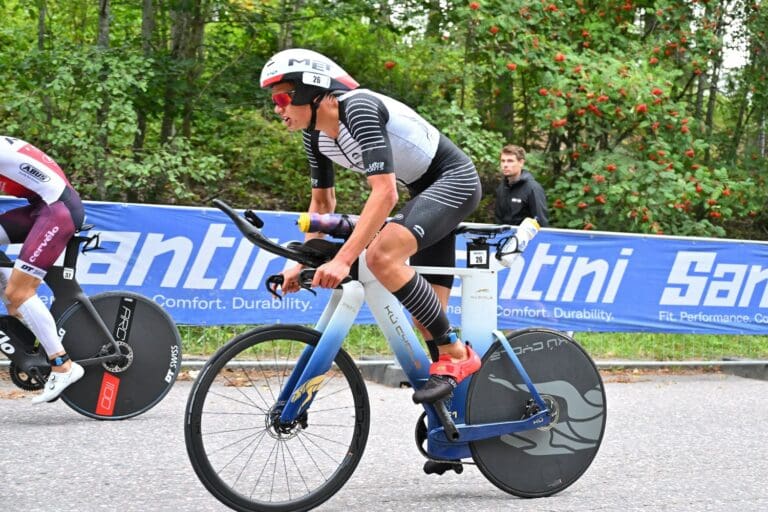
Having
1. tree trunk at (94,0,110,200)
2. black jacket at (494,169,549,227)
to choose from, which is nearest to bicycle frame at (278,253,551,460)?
black jacket at (494,169,549,227)

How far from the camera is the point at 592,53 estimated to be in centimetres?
1234

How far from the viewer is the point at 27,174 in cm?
603

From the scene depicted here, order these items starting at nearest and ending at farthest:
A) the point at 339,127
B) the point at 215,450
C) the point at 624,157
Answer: the point at 215,450 < the point at 339,127 < the point at 624,157

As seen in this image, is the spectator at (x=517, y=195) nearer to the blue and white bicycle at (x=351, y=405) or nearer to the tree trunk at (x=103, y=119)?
the tree trunk at (x=103, y=119)

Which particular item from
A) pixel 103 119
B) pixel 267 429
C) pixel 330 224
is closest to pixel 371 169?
pixel 330 224

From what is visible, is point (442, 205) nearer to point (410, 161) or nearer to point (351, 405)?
point (410, 161)

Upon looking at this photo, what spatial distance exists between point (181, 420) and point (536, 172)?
23.6ft

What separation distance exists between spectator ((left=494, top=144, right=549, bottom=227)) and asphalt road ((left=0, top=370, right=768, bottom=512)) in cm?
237

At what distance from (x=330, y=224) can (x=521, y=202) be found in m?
5.36

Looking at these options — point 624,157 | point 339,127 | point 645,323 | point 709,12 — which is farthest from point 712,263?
point 339,127

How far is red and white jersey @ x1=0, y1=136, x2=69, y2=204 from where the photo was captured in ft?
19.7

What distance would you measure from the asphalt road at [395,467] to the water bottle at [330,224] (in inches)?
48.1

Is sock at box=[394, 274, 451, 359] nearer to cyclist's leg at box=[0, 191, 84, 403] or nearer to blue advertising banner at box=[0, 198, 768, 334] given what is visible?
cyclist's leg at box=[0, 191, 84, 403]

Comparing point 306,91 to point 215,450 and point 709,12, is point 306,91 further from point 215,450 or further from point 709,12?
point 709,12
